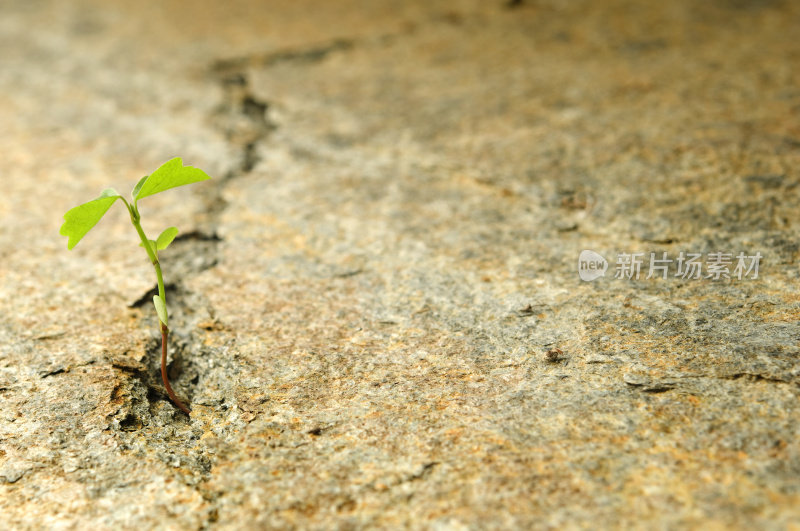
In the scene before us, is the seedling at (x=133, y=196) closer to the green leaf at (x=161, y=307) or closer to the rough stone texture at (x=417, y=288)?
the green leaf at (x=161, y=307)

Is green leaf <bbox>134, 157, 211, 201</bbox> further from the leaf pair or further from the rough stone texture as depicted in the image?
the rough stone texture

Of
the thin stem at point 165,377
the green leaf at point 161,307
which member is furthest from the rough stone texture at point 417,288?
the green leaf at point 161,307

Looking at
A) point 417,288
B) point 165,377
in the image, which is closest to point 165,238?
point 165,377

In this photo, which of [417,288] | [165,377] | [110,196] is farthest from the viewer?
[417,288]

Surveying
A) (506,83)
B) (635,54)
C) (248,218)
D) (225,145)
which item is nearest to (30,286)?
(248,218)

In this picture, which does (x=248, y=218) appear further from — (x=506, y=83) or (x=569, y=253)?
(x=506, y=83)

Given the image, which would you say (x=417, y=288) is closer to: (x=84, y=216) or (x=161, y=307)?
(x=161, y=307)
